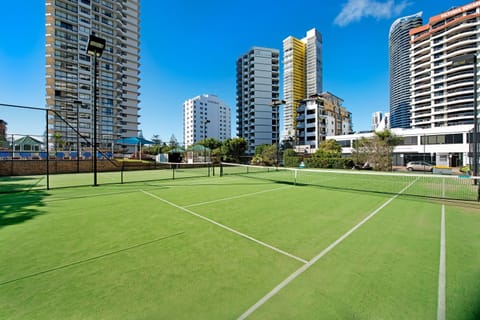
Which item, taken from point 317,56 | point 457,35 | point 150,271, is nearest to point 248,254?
point 150,271

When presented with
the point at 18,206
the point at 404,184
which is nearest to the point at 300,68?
the point at 404,184

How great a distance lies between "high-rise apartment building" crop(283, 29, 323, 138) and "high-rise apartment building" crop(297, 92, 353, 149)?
89.7 feet

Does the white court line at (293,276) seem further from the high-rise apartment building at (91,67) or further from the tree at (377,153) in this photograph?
the high-rise apartment building at (91,67)

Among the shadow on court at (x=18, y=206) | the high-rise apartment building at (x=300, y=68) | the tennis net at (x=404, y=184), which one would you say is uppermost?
the high-rise apartment building at (x=300, y=68)

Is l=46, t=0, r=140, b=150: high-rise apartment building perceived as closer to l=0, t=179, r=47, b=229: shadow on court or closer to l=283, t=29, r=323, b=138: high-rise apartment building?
l=0, t=179, r=47, b=229: shadow on court

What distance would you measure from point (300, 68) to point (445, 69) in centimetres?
5665

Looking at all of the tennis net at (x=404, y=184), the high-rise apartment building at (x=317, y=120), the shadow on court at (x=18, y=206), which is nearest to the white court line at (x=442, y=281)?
the tennis net at (x=404, y=184)

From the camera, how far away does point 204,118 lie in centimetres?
12788

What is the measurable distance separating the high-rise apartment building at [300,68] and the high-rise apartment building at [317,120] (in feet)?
89.7

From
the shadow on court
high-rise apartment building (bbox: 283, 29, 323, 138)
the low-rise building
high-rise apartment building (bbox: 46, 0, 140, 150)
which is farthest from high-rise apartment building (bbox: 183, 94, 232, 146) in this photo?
the shadow on court

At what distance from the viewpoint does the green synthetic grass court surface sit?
243cm

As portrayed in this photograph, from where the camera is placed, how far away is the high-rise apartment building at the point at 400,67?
343 feet

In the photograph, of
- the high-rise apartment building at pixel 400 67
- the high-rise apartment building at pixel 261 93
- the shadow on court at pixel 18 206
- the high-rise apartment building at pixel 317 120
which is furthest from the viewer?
the high-rise apartment building at pixel 400 67

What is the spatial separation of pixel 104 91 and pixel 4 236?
2475 inches
